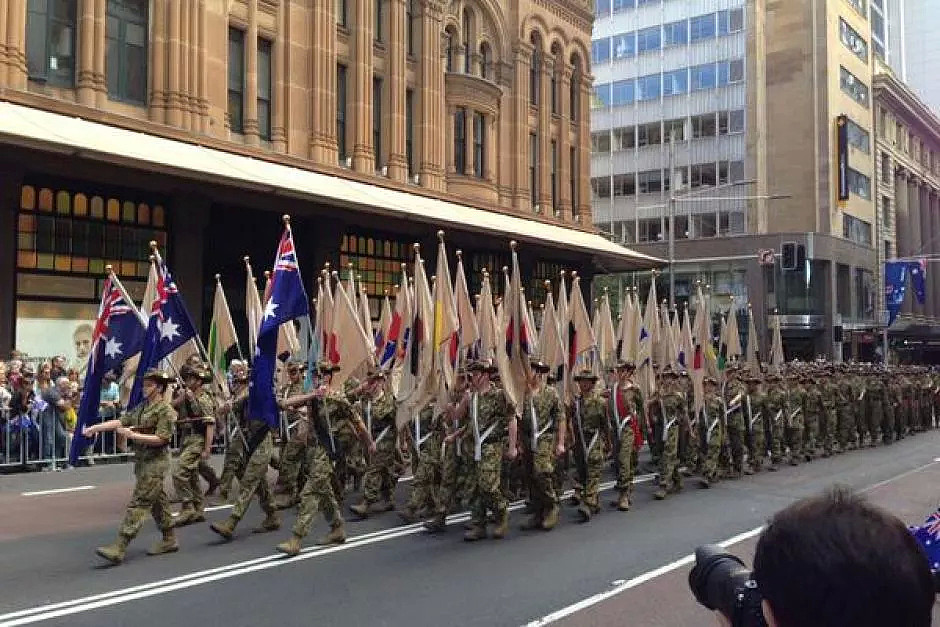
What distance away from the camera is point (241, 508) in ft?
30.3

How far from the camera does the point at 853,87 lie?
5856 cm

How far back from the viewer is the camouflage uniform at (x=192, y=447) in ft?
32.9

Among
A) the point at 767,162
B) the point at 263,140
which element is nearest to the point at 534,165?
the point at 263,140

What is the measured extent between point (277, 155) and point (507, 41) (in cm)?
1184

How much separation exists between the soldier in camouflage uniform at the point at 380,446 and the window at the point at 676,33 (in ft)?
168

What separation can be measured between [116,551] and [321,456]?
2.01 metres

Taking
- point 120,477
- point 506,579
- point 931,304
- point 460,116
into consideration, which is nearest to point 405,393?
point 506,579

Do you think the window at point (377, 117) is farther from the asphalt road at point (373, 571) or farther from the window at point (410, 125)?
the asphalt road at point (373, 571)

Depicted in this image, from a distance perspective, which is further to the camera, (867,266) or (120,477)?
(867,266)

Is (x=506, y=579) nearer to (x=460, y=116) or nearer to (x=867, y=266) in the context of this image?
(x=460, y=116)

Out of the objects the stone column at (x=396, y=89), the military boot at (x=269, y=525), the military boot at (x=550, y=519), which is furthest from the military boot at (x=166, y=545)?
the stone column at (x=396, y=89)

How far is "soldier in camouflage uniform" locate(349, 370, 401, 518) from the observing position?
36.1 ft

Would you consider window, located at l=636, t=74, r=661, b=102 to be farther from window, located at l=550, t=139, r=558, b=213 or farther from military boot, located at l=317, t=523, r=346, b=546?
military boot, located at l=317, t=523, r=346, b=546

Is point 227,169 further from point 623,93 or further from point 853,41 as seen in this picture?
point 853,41
